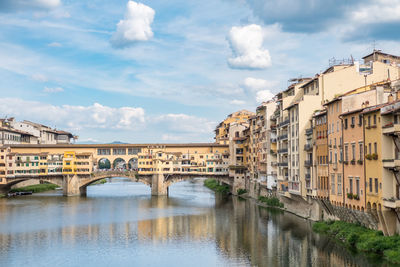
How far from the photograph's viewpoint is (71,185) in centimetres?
8900

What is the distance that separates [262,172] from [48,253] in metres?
37.8

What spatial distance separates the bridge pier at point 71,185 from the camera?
290 feet

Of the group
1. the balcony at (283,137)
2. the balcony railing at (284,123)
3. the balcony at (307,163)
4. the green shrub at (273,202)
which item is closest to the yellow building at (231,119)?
the green shrub at (273,202)

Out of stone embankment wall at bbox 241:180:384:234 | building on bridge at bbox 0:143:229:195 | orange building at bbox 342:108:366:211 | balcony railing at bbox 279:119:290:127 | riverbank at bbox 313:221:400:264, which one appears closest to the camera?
riverbank at bbox 313:221:400:264

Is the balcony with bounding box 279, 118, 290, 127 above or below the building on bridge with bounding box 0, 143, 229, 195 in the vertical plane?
above

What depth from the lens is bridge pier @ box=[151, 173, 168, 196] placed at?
87.4m

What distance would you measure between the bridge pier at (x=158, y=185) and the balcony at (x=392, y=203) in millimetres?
59434

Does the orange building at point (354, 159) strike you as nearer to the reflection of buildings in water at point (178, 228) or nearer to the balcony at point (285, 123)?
the reflection of buildings in water at point (178, 228)

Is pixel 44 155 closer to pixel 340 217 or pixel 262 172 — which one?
pixel 262 172

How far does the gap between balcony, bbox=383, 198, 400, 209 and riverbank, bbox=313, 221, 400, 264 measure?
2.20 m

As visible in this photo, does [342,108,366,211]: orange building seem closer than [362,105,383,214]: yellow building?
No

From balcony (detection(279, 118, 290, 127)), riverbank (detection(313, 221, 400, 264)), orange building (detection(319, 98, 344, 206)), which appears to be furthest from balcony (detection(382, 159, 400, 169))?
balcony (detection(279, 118, 290, 127))

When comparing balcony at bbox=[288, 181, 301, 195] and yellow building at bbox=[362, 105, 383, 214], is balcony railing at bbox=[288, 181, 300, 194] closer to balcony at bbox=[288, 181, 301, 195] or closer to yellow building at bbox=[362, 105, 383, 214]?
balcony at bbox=[288, 181, 301, 195]

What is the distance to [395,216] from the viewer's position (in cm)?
3158
